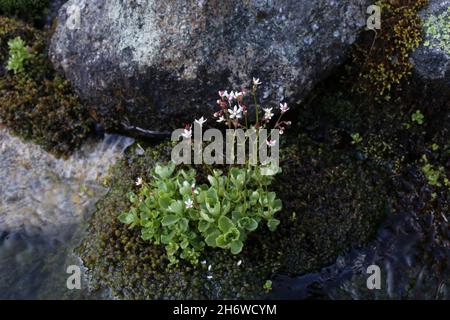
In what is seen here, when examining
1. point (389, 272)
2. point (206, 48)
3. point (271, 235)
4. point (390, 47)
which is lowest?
point (389, 272)

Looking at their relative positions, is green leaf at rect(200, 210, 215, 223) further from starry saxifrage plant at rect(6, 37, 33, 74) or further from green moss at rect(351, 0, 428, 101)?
starry saxifrage plant at rect(6, 37, 33, 74)

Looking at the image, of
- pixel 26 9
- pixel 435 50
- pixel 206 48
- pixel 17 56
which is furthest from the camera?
pixel 26 9

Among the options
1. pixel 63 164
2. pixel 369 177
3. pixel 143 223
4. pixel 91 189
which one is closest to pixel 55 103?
pixel 63 164

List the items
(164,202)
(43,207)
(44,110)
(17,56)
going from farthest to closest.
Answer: (17,56) → (44,110) → (43,207) → (164,202)

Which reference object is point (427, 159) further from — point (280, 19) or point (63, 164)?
point (63, 164)

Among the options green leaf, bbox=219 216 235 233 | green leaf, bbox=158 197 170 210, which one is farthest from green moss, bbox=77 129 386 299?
green leaf, bbox=158 197 170 210

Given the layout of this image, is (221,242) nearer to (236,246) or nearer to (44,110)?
(236,246)

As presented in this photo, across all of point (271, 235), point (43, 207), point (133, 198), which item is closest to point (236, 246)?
point (271, 235)

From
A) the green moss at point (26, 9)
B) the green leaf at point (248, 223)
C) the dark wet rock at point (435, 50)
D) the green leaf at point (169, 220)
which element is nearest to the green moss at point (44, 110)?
the green moss at point (26, 9)
